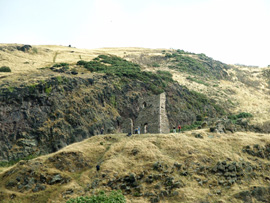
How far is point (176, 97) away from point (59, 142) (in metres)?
27.1

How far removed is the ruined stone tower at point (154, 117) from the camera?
36031 millimetres

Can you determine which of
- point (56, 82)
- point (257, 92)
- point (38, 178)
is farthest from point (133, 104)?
point (257, 92)

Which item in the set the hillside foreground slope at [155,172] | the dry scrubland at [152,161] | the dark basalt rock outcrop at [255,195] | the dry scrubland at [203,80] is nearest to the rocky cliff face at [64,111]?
the dry scrubland at [203,80]

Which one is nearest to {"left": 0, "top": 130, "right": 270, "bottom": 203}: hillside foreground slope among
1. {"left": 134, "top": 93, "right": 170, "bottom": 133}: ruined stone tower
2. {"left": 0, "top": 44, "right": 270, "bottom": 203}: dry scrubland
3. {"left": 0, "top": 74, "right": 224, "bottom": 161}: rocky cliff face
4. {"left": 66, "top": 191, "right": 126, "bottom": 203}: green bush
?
{"left": 0, "top": 44, "right": 270, "bottom": 203}: dry scrubland

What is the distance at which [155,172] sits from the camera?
2564 centimetres

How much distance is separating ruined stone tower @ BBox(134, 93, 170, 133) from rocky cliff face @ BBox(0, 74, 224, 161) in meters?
7.36

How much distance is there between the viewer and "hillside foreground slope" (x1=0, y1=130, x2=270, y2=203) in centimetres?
2339

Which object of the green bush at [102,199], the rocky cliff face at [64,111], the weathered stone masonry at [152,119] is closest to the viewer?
the green bush at [102,199]

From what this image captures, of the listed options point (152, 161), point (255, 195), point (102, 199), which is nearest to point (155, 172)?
point (152, 161)

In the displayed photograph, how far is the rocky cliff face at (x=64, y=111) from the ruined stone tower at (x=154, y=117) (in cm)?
736

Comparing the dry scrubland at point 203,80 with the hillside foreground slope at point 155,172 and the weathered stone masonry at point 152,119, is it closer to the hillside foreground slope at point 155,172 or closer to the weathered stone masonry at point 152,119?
the weathered stone masonry at point 152,119

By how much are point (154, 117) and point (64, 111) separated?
14.2 meters

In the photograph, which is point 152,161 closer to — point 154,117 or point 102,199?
point 102,199

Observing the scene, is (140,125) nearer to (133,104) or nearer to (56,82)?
(133,104)
